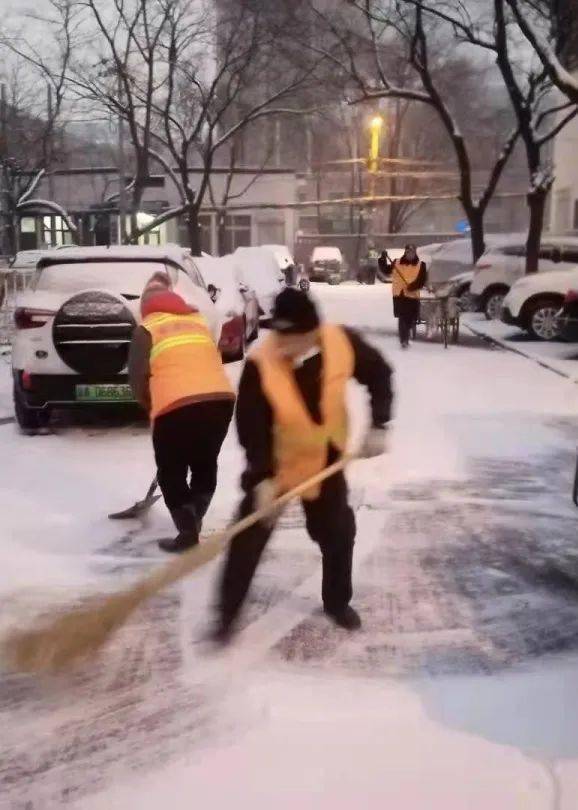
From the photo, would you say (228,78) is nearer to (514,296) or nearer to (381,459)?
(514,296)

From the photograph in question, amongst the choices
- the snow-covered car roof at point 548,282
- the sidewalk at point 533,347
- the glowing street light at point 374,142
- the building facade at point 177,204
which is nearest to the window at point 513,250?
the sidewalk at point 533,347

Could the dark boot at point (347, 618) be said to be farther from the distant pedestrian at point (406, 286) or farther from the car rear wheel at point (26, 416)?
the distant pedestrian at point (406, 286)

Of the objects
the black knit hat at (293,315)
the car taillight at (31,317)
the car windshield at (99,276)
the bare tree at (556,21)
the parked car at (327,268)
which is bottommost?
the parked car at (327,268)

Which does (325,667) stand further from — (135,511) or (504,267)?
(504,267)

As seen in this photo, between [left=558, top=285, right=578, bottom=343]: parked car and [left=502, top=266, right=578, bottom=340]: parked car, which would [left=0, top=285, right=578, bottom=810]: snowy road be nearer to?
[left=558, top=285, right=578, bottom=343]: parked car

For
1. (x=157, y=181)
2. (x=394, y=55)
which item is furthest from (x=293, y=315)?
(x=157, y=181)

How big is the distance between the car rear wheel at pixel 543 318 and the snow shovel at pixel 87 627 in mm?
13574

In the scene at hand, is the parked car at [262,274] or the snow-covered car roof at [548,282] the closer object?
the snow-covered car roof at [548,282]

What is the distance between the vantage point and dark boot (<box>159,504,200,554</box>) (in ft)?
17.6

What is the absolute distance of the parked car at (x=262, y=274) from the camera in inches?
720

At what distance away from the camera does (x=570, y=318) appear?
1387 centimetres

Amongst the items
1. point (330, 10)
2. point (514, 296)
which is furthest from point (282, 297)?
point (330, 10)

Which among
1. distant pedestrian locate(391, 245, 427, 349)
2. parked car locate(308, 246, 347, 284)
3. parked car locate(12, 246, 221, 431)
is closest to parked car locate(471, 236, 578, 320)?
distant pedestrian locate(391, 245, 427, 349)

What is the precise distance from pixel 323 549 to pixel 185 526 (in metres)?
1.20
